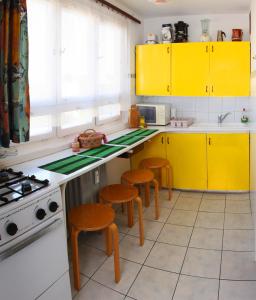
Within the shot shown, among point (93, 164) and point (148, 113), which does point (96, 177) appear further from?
point (148, 113)

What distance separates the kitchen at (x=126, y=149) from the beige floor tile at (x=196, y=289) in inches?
0.5

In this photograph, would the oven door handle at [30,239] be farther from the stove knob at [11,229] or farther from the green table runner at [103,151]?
the green table runner at [103,151]

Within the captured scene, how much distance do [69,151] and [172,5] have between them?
2133 millimetres

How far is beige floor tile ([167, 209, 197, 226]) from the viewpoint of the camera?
3051 mm

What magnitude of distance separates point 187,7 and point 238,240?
8.66 feet

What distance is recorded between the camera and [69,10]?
2660mm

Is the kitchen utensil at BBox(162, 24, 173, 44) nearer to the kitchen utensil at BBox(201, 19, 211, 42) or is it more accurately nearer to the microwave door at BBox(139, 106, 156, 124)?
the kitchen utensil at BBox(201, 19, 211, 42)

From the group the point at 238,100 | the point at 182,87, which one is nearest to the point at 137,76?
the point at 182,87

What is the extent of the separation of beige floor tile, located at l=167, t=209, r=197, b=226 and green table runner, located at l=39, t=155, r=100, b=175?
49.4 inches

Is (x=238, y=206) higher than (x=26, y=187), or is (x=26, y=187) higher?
(x=26, y=187)

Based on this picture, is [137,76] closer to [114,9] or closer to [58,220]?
[114,9]

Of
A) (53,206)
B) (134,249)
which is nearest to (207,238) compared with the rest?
(134,249)

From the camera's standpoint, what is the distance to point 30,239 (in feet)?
4.88

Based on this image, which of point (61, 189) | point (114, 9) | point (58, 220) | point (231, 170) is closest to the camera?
point (58, 220)
